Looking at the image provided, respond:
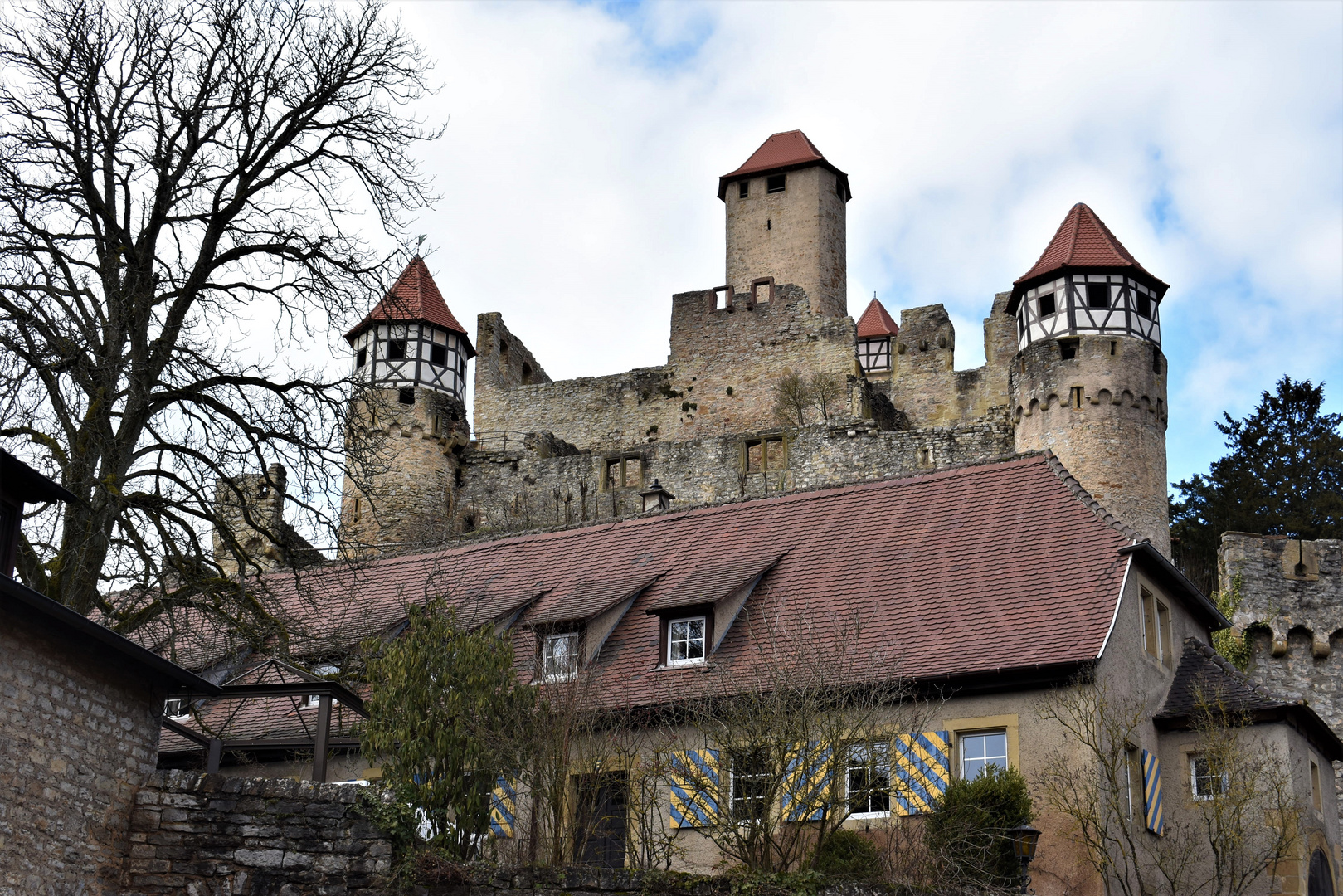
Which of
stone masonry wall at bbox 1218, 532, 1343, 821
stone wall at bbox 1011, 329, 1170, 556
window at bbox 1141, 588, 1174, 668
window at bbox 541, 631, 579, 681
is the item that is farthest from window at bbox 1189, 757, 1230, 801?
stone wall at bbox 1011, 329, 1170, 556

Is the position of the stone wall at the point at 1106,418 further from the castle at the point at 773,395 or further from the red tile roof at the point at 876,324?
the red tile roof at the point at 876,324

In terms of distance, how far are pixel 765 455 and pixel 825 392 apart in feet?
17.4

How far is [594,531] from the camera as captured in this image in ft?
67.8

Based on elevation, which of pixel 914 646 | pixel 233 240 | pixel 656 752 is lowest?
pixel 656 752

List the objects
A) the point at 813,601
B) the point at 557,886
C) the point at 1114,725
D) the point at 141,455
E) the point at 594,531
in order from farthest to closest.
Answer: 1. the point at 594,531
2. the point at 813,601
3. the point at 141,455
4. the point at 1114,725
5. the point at 557,886

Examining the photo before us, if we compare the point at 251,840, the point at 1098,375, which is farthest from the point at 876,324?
the point at 251,840

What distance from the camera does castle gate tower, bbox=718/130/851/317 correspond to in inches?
1811

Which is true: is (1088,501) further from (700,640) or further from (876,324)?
(876,324)

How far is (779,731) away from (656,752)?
3.77ft

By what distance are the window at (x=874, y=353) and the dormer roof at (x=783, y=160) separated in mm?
9937

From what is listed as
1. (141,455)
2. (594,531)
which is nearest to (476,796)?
(141,455)

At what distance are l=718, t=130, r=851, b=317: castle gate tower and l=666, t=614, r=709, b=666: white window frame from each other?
28213mm

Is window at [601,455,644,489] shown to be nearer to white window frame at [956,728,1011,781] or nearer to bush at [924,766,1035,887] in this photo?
white window frame at [956,728,1011,781]

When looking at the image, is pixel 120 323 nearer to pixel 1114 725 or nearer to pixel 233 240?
pixel 233 240
